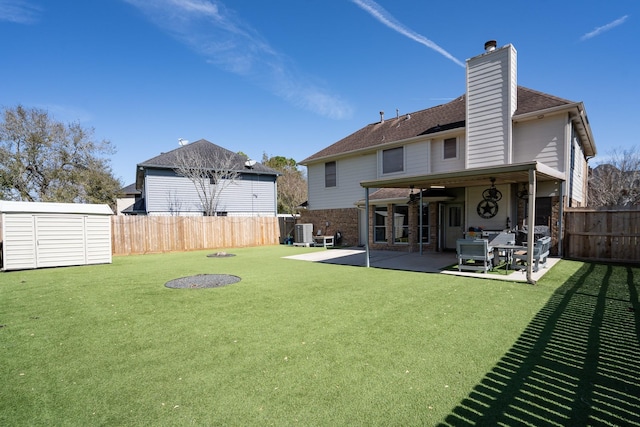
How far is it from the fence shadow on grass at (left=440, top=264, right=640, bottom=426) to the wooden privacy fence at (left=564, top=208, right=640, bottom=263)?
A: 20.2 feet

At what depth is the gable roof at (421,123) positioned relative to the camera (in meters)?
11.0

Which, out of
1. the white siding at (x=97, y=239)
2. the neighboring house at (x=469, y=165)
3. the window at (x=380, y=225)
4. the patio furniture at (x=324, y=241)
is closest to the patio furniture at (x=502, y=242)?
the neighboring house at (x=469, y=165)

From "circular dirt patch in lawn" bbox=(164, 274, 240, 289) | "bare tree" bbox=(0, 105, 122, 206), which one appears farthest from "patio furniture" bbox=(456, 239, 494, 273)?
"bare tree" bbox=(0, 105, 122, 206)

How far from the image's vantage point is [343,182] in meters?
17.6

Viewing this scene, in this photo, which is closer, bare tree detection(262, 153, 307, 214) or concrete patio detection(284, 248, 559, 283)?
concrete patio detection(284, 248, 559, 283)

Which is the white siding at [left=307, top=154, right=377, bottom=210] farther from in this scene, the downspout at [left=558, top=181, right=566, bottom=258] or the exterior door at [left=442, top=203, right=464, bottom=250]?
the downspout at [left=558, top=181, right=566, bottom=258]

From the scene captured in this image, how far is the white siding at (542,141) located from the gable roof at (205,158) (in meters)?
17.2

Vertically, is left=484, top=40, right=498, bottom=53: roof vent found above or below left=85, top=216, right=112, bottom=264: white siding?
above

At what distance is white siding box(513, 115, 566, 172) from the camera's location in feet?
34.1

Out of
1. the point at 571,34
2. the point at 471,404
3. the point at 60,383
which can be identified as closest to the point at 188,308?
the point at 60,383

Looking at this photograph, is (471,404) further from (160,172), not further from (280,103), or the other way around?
(160,172)

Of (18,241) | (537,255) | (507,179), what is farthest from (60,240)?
(507,179)

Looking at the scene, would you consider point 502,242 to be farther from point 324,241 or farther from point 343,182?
point 343,182

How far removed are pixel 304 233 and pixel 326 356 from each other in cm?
1456
